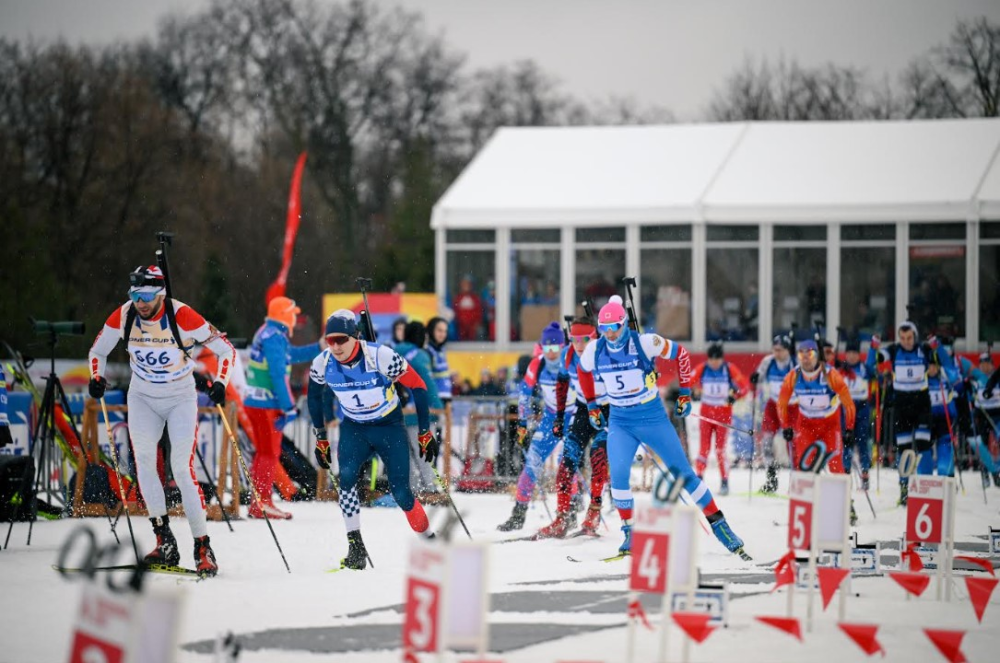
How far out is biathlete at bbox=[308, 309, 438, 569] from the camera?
1058 cm

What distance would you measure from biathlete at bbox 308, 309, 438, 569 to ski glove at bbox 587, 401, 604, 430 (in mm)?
1976

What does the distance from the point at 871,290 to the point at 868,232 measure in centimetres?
116

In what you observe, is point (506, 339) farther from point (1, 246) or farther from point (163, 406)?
point (163, 406)

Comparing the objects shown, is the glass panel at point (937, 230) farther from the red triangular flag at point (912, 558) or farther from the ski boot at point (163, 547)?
the ski boot at point (163, 547)

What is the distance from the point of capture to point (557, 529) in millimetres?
12945

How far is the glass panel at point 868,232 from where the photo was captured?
29.4m

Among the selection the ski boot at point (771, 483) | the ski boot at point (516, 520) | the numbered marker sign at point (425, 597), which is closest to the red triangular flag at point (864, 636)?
the numbered marker sign at point (425, 597)

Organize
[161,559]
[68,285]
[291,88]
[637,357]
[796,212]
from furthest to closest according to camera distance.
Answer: [291,88] < [68,285] < [796,212] < [637,357] < [161,559]

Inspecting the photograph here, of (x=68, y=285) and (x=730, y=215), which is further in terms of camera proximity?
(x=68, y=285)

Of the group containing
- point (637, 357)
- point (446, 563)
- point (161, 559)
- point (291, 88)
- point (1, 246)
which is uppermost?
point (291, 88)

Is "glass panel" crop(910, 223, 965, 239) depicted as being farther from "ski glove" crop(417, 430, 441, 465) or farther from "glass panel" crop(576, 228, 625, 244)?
"ski glove" crop(417, 430, 441, 465)

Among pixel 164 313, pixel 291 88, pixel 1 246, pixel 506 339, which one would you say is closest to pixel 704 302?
pixel 506 339

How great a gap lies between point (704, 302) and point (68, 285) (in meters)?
14.4

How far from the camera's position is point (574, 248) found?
99.9 ft
